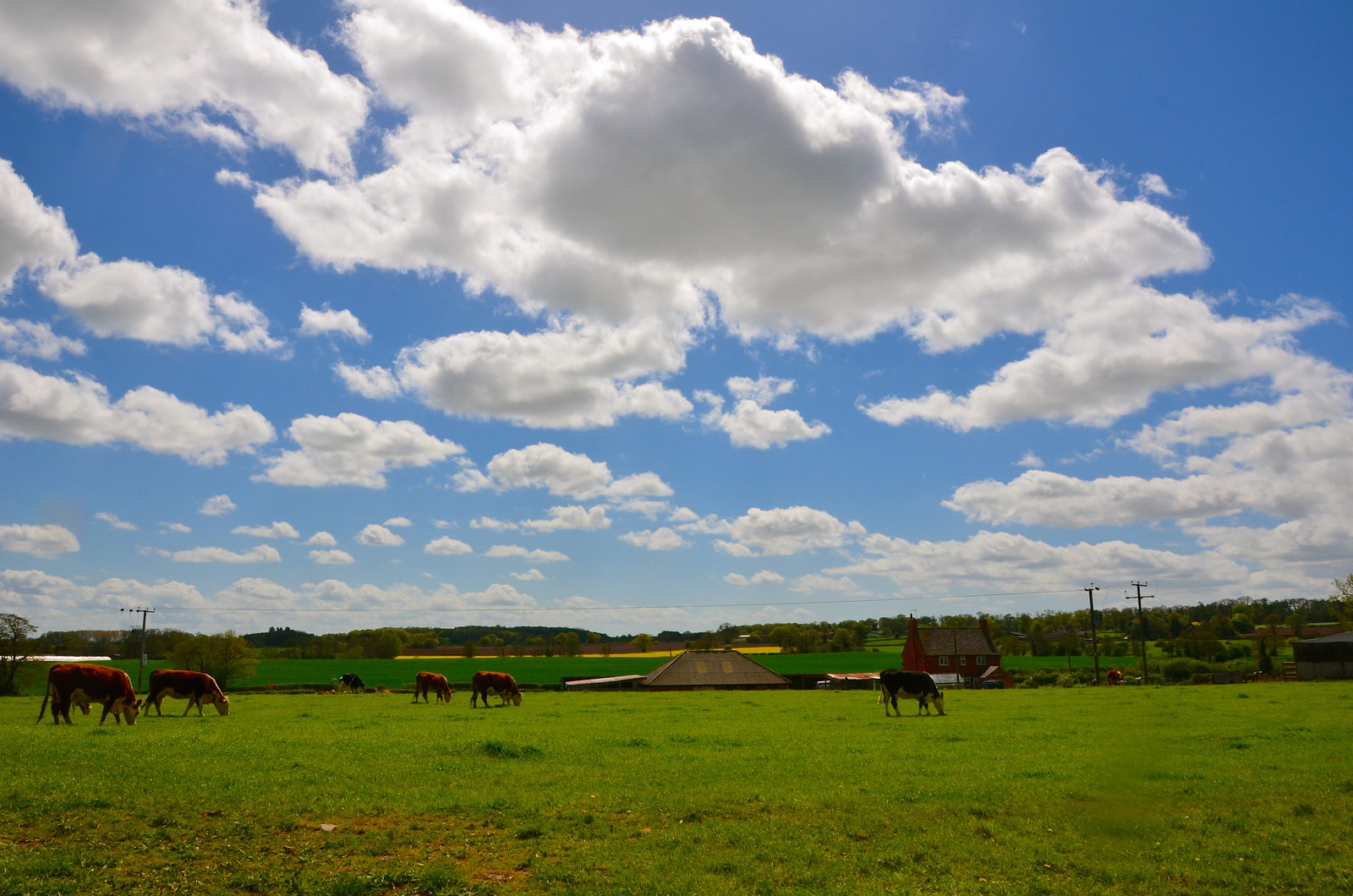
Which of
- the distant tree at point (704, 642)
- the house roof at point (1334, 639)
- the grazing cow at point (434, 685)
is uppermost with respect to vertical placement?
the grazing cow at point (434, 685)

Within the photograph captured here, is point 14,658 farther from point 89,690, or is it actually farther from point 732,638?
point 732,638

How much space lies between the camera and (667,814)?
12.1 meters

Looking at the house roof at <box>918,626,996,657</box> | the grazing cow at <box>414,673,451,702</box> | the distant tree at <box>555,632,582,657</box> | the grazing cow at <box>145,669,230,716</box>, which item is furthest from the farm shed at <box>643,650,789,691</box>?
the distant tree at <box>555,632,582,657</box>

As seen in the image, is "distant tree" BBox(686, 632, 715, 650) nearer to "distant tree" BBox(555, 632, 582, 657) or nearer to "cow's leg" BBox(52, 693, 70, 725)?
"distant tree" BBox(555, 632, 582, 657)

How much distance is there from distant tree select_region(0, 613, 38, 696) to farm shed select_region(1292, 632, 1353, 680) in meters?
111

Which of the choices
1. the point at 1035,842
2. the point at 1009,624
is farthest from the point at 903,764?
the point at 1009,624

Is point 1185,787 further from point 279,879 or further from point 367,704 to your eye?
point 367,704

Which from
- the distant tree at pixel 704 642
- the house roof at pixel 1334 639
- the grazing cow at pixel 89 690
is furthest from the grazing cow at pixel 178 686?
the distant tree at pixel 704 642

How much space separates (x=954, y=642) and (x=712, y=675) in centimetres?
3365

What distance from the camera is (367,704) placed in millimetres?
40719

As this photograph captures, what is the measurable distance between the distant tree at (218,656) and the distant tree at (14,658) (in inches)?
674

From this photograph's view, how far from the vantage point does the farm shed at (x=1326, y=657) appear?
3209 inches

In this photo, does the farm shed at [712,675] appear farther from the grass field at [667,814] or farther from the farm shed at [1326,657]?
the grass field at [667,814]

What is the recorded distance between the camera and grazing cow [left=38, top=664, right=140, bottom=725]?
77.8ft
